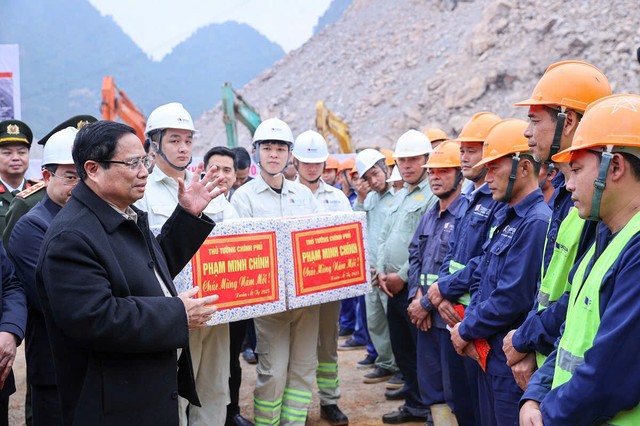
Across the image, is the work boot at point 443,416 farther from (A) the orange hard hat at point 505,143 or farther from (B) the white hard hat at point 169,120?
(B) the white hard hat at point 169,120

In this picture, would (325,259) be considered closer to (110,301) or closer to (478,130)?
(478,130)

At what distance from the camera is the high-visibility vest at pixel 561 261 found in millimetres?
2861

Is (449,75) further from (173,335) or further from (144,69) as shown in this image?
(144,69)

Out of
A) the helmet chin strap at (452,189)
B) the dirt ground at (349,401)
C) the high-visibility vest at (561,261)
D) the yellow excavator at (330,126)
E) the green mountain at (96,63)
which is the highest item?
the green mountain at (96,63)

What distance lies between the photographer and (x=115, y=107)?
18594 millimetres

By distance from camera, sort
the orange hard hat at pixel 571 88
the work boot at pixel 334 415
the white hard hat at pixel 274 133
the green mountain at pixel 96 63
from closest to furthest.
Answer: the orange hard hat at pixel 571 88 < the white hard hat at pixel 274 133 < the work boot at pixel 334 415 < the green mountain at pixel 96 63

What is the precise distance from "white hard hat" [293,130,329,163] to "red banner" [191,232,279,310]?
6.26ft

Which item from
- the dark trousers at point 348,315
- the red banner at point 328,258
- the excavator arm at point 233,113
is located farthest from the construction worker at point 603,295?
the excavator arm at point 233,113

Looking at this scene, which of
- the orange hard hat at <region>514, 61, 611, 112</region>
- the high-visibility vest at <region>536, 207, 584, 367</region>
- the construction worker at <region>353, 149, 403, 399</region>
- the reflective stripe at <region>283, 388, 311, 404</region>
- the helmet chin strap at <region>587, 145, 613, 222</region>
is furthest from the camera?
the construction worker at <region>353, 149, 403, 399</region>

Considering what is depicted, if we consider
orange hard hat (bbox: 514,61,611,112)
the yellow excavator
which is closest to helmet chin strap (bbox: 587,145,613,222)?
orange hard hat (bbox: 514,61,611,112)

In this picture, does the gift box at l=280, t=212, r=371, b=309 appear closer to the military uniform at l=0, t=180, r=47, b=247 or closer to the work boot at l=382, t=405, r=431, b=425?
the work boot at l=382, t=405, r=431, b=425

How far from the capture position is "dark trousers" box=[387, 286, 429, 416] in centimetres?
591

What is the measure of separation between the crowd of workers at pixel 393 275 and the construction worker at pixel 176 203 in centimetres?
1

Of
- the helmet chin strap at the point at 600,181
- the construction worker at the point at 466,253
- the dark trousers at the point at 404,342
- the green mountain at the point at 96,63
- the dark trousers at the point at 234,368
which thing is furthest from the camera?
the green mountain at the point at 96,63
